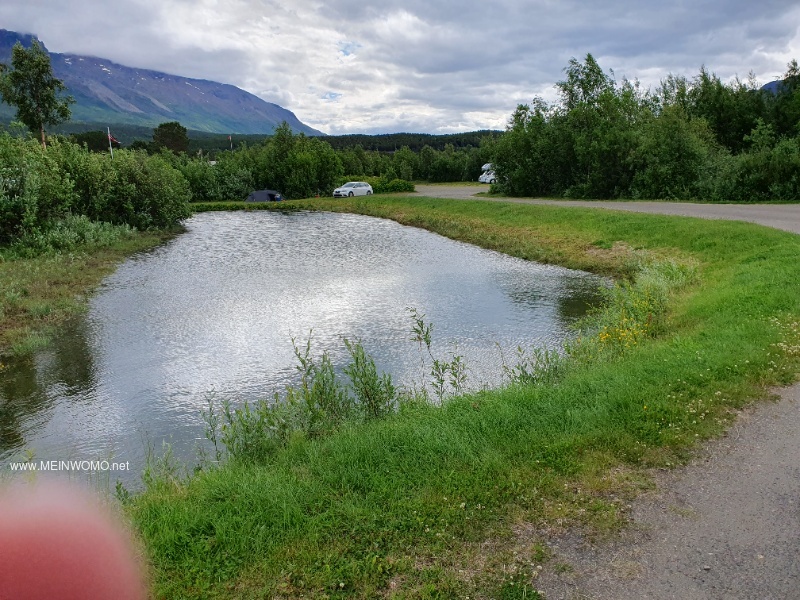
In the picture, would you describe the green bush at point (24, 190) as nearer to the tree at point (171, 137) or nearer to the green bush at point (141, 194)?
the green bush at point (141, 194)

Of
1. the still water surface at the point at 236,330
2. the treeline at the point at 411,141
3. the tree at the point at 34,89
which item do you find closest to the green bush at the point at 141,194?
the still water surface at the point at 236,330

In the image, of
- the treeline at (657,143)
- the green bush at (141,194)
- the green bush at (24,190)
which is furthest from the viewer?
the green bush at (141,194)

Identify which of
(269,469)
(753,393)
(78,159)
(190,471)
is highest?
(78,159)

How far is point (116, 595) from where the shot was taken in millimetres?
3516

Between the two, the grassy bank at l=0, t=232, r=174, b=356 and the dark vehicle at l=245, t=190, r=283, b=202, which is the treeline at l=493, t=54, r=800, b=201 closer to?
the dark vehicle at l=245, t=190, r=283, b=202

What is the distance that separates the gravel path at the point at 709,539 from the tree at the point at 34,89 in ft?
154

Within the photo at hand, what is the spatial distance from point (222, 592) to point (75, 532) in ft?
4.15

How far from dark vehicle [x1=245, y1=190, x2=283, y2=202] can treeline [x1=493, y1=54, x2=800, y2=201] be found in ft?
74.5

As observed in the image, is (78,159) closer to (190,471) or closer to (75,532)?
(190,471)

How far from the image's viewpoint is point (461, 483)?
4.86 metres

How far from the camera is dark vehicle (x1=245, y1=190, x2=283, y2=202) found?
5566cm

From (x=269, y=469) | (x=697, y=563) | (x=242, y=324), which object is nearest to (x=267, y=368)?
(x=242, y=324)

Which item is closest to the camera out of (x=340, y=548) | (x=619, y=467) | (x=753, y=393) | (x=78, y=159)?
(x=340, y=548)

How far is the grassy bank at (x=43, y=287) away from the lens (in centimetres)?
1270
